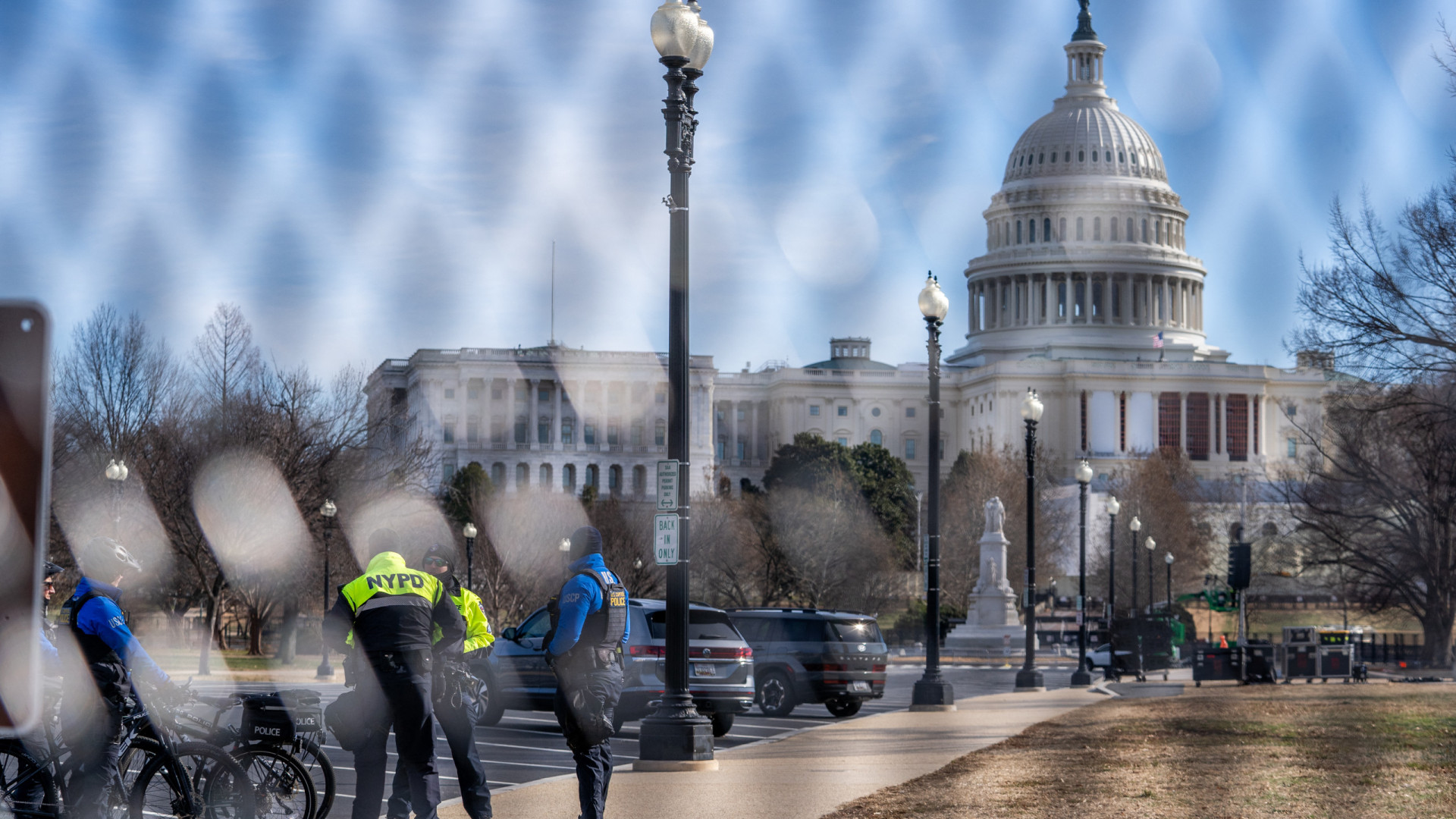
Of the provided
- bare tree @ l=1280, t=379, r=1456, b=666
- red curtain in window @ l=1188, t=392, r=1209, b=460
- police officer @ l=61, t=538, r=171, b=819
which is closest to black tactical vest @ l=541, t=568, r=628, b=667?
police officer @ l=61, t=538, r=171, b=819

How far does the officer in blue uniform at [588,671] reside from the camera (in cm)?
1004

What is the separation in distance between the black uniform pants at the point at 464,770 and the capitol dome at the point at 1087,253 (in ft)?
521

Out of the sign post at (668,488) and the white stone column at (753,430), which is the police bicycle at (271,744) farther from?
the white stone column at (753,430)

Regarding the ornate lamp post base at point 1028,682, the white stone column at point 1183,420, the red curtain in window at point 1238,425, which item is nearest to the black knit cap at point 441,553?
the ornate lamp post base at point 1028,682

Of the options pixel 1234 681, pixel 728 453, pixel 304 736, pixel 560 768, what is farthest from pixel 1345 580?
pixel 728 453

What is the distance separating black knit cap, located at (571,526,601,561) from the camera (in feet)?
34.0

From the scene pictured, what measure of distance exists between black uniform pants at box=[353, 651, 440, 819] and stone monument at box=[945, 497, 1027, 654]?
5394 centimetres

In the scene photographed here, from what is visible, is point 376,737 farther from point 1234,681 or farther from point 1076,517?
point 1076,517

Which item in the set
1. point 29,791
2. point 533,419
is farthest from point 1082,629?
point 533,419

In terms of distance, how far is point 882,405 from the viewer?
176 metres

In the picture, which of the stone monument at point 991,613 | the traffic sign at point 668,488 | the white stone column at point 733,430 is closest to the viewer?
the traffic sign at point 668,488

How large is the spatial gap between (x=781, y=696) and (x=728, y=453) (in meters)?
141

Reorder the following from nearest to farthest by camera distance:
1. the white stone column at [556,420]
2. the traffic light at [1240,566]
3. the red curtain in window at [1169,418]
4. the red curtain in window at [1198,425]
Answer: the traffic light at [1240,566]
the white stone column at [556,420]
the red curtain in window at [1198,425]
the red curtain in window at [1169,418]

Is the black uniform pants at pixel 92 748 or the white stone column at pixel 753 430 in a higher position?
the white stone column at pixel 753 430
